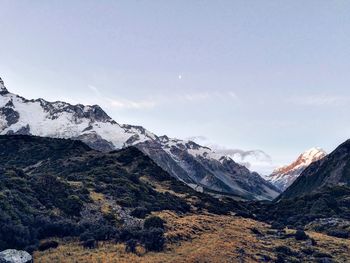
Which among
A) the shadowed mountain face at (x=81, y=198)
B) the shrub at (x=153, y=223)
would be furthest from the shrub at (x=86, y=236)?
the shrub at (x=153, y=223)

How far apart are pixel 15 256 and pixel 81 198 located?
27.3 metres

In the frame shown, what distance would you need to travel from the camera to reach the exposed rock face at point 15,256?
139 feet

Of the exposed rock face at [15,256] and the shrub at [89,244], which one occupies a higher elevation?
the shrub at [89,244]

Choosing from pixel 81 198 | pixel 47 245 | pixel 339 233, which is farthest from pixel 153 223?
pixel 339 233

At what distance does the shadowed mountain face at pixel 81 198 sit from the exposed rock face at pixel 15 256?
3.82m

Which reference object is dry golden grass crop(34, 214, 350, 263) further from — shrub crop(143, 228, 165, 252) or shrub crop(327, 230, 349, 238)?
shrub crop(327, 230, 349, 238)

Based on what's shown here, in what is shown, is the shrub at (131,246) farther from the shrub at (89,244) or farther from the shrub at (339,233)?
the shrub at (339,233)

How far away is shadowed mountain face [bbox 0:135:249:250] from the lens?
54406 mm

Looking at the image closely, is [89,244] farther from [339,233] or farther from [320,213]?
[320,213]

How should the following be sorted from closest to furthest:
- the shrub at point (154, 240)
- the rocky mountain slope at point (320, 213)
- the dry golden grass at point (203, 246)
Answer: the dry golden grass at point (203, 246) < the shrub at point (154, 240) < the rocky mountain slope at point (320, 213)

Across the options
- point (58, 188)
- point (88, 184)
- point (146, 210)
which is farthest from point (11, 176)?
point (146, 210)

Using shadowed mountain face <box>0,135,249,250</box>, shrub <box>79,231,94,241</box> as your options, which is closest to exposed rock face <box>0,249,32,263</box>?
shadowed mountain face <box>0,135,249,250</box>

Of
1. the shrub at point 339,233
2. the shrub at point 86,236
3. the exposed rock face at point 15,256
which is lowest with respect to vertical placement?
the exposed rock face at point 15,256

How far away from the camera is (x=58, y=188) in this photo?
71.3 m
